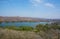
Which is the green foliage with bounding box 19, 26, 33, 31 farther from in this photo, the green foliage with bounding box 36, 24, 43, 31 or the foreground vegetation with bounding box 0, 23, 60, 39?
the green foliage with bounding box 36, 24, 43, 31

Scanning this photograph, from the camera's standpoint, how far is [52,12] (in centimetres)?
361

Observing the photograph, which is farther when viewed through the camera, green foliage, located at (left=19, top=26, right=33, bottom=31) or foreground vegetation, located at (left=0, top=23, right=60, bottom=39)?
green foliage, located at (left=19, top=26, right=33, bottom=31)

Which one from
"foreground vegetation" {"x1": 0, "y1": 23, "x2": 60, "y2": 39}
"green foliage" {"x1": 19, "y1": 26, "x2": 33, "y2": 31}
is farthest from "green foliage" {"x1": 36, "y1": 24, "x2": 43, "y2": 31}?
"green foliage" {"x1": 19, "y1": 26, "x2": 33, "y2": 31}

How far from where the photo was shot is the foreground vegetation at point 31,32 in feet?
10.9

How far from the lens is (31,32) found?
3416 mm

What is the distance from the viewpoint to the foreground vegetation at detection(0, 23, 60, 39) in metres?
3.31

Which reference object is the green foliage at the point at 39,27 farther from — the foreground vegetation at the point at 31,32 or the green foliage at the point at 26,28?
the green foliage at the point at 26,28

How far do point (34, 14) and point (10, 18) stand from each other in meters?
0.71

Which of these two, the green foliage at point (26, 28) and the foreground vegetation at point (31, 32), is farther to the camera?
the green foliage at point (26, 28)

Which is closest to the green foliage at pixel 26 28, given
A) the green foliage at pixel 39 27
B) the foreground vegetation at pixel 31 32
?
the foreground vegetation at pixel 31 32

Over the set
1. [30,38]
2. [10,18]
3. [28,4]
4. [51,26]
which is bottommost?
[30,38]

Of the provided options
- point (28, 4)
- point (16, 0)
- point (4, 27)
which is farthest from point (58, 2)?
point (4, 27)

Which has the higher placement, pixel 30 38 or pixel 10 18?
pixel 10 18

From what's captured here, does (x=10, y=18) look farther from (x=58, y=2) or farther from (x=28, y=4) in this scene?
(x=58, y=2)
